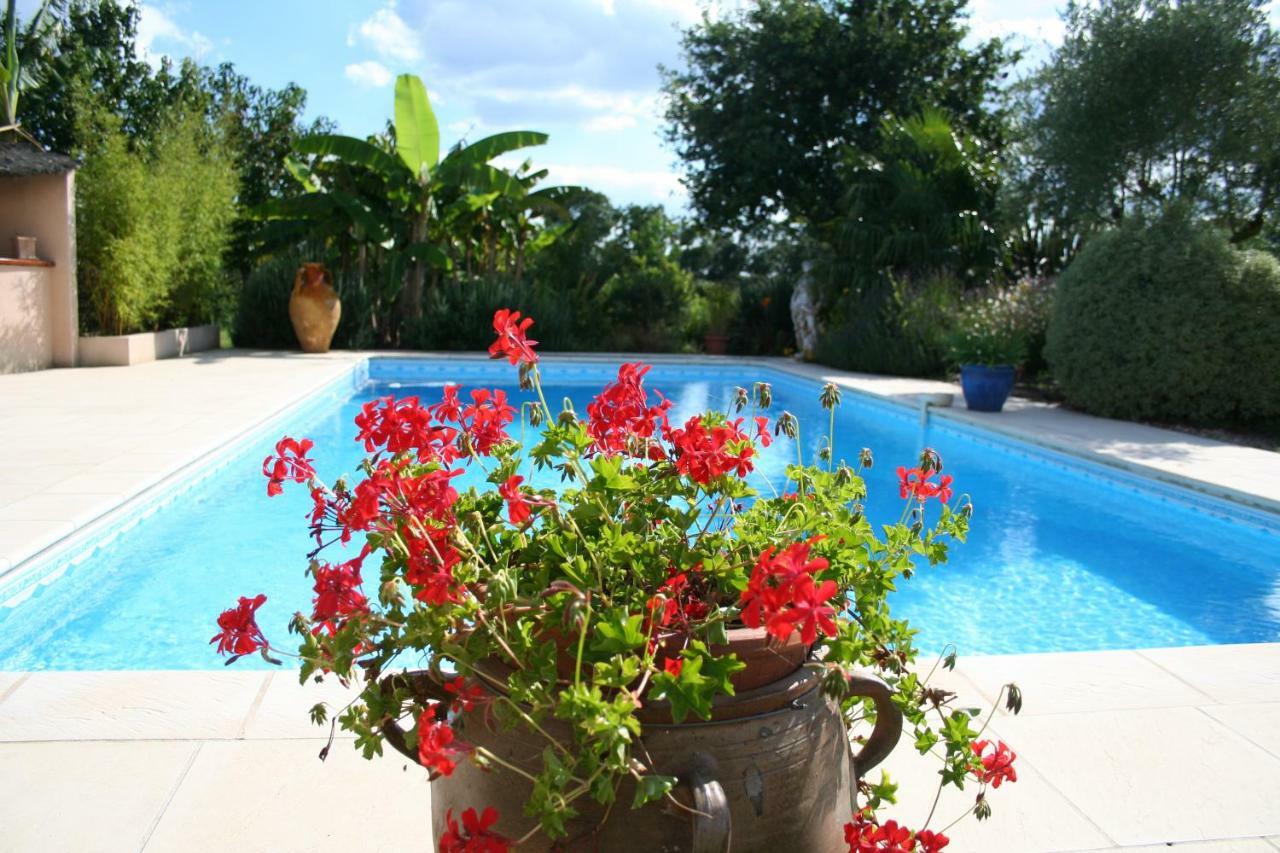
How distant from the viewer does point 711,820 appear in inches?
47.1

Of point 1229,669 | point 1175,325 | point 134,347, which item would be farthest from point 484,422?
point 134,347

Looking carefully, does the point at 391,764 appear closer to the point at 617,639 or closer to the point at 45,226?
the point at 617,639

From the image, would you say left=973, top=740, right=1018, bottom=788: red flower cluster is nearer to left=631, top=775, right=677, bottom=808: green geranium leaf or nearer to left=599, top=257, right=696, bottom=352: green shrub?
left=631, top=775, right=677, bottom=808: green geranium leaf

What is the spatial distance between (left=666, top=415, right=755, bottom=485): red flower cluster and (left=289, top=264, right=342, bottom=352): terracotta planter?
1323 centimetres

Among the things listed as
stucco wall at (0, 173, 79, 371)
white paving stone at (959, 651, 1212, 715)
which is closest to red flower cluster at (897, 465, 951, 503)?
white paving stone at (959, 651, 1212, 715)

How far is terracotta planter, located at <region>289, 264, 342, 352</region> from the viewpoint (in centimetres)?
1389

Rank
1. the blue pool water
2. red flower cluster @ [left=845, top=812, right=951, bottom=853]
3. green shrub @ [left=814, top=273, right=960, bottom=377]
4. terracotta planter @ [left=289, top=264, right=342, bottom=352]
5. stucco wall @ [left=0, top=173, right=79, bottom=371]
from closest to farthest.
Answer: red flower cluster @ [left=845, top=812, right=951, bottom=853]
the blue pool water
stucco wall @ [left=0, top=173, right=79, bottom=371]
green shrub @ [left=814, top=273, right=960, bottom=377]
terracotta planter @ [left=289, top=264, right=342, bottom=352]

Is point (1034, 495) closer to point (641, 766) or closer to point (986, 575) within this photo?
point (986, 575)

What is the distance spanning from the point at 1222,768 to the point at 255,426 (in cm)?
674

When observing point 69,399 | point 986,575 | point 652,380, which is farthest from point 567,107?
point 986,575

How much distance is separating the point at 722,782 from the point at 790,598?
31 centimetres

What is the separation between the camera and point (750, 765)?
1315mm

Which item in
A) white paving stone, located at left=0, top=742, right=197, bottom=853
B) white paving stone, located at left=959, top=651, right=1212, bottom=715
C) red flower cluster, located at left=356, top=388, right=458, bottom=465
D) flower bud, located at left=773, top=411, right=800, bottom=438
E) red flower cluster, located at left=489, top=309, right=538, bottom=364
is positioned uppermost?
red flower cluster, located at left=489, top=309, right=538, bottom=364

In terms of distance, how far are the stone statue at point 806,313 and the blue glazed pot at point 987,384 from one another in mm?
5476
